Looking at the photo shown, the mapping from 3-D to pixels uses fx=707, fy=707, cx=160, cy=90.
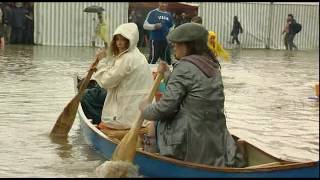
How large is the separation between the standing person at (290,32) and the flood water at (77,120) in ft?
24.5

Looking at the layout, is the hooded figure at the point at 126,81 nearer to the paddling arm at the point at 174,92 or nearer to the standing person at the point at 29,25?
the paddling arm at the point at 174,92

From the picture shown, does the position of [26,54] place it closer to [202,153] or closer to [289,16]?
[289,16]

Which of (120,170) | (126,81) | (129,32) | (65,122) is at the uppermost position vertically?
(129,32)

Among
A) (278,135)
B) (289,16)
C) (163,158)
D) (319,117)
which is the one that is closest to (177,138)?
(163,158)

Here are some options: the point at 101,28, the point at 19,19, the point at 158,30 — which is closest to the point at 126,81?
the point at 158,30

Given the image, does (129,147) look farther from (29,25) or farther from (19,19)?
(29,25)

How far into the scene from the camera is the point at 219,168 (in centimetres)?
544

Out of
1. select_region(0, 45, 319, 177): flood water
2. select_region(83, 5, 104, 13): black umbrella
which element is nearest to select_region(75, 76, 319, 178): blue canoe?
select_region(0, 45, 319, 177): flood water

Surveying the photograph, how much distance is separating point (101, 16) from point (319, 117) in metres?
A: 23.0

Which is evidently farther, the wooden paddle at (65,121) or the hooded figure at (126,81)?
the wooden paddle at (65,121)

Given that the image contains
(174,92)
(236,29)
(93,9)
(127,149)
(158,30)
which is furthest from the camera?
(236,29)

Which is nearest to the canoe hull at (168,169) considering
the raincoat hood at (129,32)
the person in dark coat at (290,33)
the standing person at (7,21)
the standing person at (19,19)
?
the raincoat hood at (129,32)

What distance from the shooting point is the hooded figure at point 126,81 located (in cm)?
755

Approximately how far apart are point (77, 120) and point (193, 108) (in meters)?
4.53
